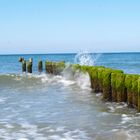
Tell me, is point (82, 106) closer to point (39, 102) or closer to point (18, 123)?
point (39, 102)

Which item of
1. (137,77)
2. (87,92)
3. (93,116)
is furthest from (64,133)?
(87,92)

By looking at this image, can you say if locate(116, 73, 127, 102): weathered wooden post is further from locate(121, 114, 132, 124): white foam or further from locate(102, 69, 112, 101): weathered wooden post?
locate(121, 114, 132, 124): white foam

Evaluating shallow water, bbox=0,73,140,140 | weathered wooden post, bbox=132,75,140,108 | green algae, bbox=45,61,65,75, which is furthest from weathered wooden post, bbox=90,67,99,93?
green algae, bbox=45,61,65,75

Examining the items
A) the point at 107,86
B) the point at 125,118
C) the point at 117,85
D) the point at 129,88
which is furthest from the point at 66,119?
the point at 107,86

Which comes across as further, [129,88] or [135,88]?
[129,88]

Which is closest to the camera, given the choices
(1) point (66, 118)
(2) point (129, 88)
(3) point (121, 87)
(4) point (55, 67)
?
(1) point (66, 118)

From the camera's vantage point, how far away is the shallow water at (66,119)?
12219 millimetres

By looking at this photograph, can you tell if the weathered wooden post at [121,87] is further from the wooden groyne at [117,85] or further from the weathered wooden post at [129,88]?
the weathered wooden post at [129,88]

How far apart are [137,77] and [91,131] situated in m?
4.37

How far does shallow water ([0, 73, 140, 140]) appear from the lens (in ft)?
40.1

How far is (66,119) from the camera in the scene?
14812 mm

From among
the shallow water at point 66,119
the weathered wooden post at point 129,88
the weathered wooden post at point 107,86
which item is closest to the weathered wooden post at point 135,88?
the weathered wooden post at point 129,88

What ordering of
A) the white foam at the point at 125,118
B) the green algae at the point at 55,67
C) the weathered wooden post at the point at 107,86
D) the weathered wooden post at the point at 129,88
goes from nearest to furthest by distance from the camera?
the white foam at the point at 125,118, the weathered wooden post at the point at 129,88, the weathered wooden post at the point at 107,86, the green algae at the point at 55,67

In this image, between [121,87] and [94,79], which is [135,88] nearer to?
[121,87]
